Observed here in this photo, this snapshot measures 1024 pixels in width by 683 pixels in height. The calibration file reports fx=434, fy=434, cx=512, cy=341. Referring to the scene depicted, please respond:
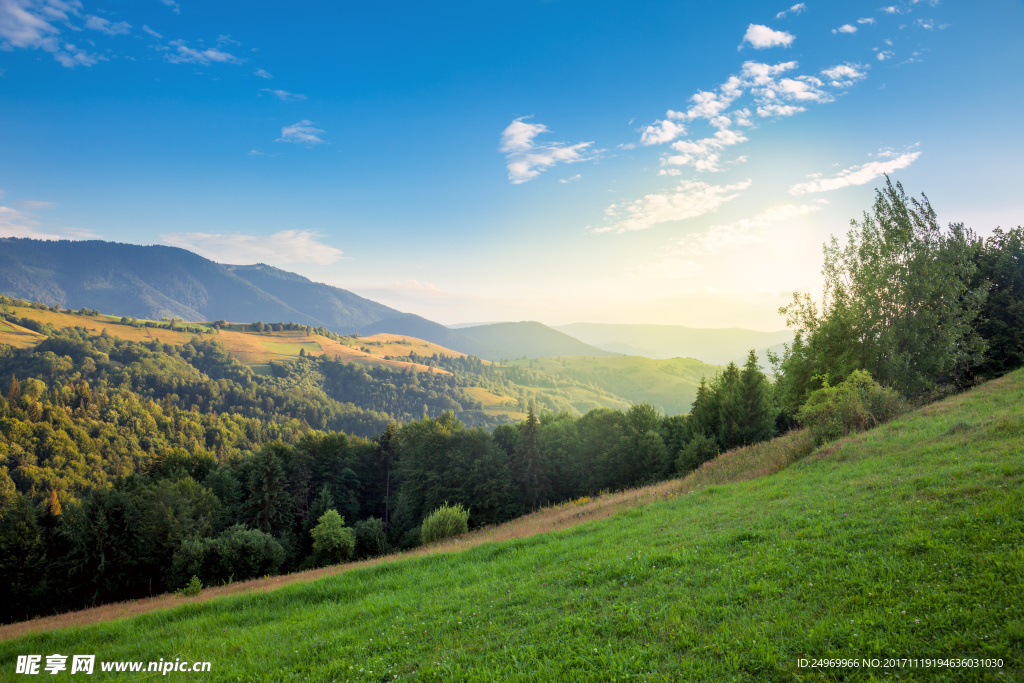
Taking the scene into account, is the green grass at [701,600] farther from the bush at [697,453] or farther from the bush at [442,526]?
the bush at [697,453]

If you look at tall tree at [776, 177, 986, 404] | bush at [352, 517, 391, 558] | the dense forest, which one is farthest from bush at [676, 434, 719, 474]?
bush at [352, 517, 391, 558]

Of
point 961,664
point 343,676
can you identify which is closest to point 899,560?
point 961,664

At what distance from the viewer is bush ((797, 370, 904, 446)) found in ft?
63.8

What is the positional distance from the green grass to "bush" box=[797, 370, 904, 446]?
575cm

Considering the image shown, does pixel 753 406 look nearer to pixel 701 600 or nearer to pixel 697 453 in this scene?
pixel 697 453

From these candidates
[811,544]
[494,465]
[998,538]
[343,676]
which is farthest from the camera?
[494,465]

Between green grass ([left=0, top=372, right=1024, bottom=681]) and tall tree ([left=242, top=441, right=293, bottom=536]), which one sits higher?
green grass ([left=0, top=372, right=1024, bottom=681])

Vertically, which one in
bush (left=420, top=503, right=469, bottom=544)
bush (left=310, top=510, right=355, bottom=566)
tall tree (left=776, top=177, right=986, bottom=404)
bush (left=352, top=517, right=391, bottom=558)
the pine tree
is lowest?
bush (left=352, top=517, right=391, bottom=558)

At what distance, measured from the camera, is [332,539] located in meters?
41.2

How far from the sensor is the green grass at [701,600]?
218 inches

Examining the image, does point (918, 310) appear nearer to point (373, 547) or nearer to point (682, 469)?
point (682, 469)

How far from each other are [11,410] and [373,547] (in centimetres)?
13994

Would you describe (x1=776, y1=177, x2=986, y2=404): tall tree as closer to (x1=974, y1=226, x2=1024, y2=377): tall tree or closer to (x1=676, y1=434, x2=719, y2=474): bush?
(x1=974, y1=226, x2=1024, y2=377): tall tree

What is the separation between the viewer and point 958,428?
13.7 m
